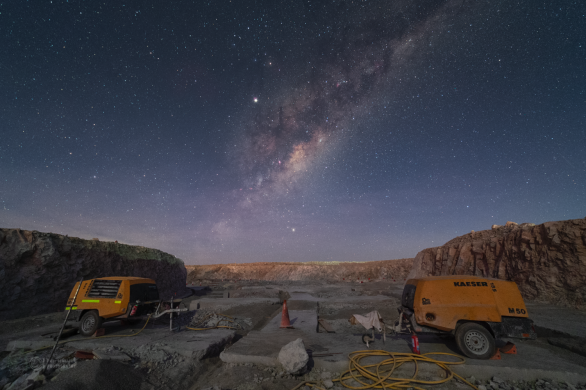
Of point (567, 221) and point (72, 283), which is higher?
point (567, 221)

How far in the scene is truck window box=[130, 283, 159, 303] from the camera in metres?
8.45

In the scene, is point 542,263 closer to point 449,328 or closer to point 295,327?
point 449,328

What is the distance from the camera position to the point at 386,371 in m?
5.20

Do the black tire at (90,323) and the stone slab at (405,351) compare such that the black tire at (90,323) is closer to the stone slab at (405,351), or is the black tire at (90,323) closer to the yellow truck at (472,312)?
the stone slab at (405,351)

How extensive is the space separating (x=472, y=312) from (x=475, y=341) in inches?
25.3

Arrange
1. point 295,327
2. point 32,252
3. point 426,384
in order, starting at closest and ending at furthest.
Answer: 1. point 426,384
2. point 295,327
3. point 32,252

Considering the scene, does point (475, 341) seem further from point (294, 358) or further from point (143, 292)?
point (143, 292)

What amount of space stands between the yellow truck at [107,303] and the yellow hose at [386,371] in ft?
23.2

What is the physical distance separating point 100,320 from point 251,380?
608 centimetres

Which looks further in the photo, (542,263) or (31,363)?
(542,263)

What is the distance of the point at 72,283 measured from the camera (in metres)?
14.5

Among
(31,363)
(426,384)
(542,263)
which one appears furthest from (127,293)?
(542,263)

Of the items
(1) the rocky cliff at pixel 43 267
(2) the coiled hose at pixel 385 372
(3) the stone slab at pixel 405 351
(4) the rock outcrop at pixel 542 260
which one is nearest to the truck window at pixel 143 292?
(3) the stone slab at pixel 405 351

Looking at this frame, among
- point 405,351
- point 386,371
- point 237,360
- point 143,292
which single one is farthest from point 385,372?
point 143,292
